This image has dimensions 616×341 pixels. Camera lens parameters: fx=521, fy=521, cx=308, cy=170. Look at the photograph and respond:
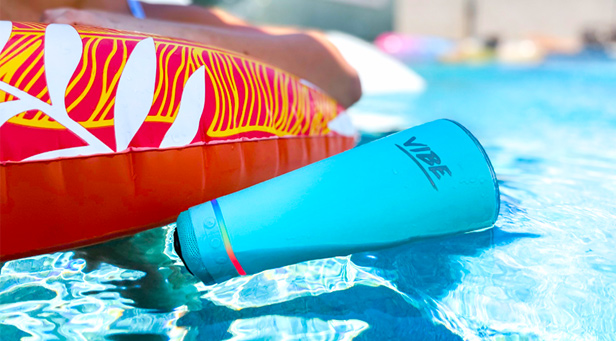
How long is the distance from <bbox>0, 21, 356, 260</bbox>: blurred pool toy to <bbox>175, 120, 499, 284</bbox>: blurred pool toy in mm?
115

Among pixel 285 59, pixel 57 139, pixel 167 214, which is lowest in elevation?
pixel 167 214

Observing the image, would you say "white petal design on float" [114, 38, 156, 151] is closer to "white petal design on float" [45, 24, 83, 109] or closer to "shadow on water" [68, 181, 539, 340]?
"white petal design on float" [45, 24, 83, 109]

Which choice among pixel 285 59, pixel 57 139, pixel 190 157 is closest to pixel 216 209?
pixel 190 157

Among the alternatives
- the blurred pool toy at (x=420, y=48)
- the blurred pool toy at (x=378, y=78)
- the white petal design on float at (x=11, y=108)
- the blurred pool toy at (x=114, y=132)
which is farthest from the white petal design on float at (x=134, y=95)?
the blurred pool toy at (x=420, y=48)

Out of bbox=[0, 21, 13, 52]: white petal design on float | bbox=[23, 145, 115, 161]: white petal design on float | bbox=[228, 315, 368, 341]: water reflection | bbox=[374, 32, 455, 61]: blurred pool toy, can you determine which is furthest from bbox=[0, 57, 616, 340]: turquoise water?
bbox=[374, 32, 455, 61]: blurred pool toy

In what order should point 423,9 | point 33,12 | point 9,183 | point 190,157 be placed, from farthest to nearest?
1. point 423,9
2. point 33,12
3. point 190,157
4. point 9,183

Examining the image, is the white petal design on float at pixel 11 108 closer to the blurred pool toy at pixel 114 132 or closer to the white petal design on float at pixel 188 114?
the blurred pool toy at pixel 114 132

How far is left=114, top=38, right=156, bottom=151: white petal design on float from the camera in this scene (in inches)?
30.8

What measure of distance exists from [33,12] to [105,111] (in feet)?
1.93

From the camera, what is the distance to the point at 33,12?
1.18 metres

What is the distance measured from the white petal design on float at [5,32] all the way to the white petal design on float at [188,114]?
25 cm

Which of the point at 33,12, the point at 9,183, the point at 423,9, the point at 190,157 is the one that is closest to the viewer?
the point at 9,183

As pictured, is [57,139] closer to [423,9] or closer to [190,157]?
[190,157]

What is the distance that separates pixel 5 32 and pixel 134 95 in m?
0.19
